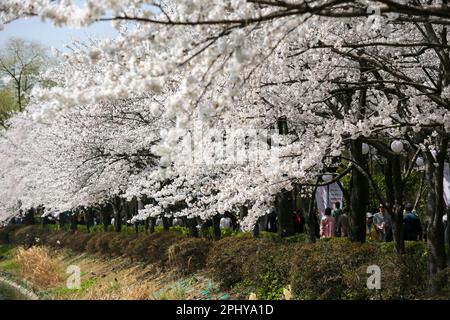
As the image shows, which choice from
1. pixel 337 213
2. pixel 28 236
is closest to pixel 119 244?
A: pixel 337 213

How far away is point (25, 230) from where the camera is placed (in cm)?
3153

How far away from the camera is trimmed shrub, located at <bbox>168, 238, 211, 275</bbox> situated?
43.5ft

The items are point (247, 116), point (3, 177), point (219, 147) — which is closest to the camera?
point (247, 116)

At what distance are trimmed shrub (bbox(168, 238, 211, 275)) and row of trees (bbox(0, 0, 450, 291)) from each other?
3.84 feet

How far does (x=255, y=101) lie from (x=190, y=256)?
530 centimetres

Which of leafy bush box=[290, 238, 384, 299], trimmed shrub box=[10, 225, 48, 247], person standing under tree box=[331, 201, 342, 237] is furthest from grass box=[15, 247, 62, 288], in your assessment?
trimmed shrub box=[10, 225, 48, 247]

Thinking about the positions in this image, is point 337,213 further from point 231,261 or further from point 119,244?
point 119,244

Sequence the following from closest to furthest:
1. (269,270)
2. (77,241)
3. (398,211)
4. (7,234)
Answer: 1. (398,211)
2. (269,270)
3. (77,241)
4. (7,234)

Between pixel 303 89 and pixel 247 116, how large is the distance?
1275 millimetres

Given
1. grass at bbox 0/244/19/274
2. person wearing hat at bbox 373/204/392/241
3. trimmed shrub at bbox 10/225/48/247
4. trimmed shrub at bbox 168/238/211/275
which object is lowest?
grass at bbox 0/244/19/274

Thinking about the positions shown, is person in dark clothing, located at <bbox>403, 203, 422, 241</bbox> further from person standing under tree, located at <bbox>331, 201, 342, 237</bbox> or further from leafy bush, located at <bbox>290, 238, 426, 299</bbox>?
leafy bush, located at <bbox>290, 238, 426, 299</bbox>

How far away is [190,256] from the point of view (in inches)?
523
